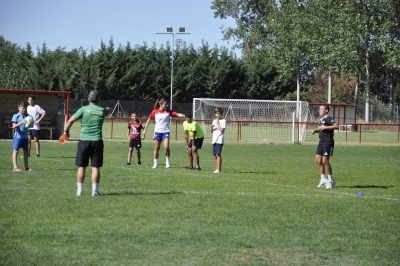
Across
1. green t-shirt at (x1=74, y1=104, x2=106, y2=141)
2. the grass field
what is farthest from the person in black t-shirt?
green t-shirt at (x1=74, y1=104, x2=106, y2=141)

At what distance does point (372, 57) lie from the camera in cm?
7219

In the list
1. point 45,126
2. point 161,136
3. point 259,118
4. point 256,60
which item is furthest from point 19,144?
point 256,60

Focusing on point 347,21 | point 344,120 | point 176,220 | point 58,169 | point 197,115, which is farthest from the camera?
point 347,21

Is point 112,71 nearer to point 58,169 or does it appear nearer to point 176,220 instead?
point 58,169

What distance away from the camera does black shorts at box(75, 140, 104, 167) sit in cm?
1316

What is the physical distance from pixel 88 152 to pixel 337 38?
58990mm

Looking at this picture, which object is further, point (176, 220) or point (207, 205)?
point (207, 205)

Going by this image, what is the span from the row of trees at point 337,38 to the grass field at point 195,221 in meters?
51.7

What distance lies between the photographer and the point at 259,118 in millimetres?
50594

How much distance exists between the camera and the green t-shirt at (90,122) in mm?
13188

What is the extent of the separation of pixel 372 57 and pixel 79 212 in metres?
63.9

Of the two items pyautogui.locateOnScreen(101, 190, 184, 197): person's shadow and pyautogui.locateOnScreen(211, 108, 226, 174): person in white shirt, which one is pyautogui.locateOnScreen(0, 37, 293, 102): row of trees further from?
pyautogui.locateOnScreen(101, 190, 184, 197): person's shadow

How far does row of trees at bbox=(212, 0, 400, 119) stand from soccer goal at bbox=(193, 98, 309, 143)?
1866 cm

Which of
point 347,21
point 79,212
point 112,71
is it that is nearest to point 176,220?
point 79,212
